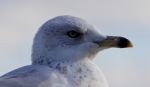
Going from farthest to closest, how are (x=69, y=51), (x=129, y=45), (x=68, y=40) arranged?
(x=129, y=45) → (x=68, y=40) → (x=69, y=51)

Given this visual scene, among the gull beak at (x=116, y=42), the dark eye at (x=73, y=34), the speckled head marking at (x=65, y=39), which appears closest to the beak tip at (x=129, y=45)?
the gull beak at (x=116, y=42)

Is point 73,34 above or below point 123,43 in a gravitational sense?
above

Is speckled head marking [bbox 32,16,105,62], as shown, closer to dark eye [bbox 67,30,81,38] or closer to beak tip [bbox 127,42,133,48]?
dark eye [bbox 67,30,81,38]

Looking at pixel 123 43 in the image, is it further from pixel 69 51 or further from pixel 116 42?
pixel 69 51

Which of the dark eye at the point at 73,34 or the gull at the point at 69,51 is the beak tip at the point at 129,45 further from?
the dark eye at the point at 73,34

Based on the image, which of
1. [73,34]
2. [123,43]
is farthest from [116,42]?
[73,34]

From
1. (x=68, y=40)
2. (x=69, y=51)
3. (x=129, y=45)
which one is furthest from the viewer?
(x=129, y=45)
